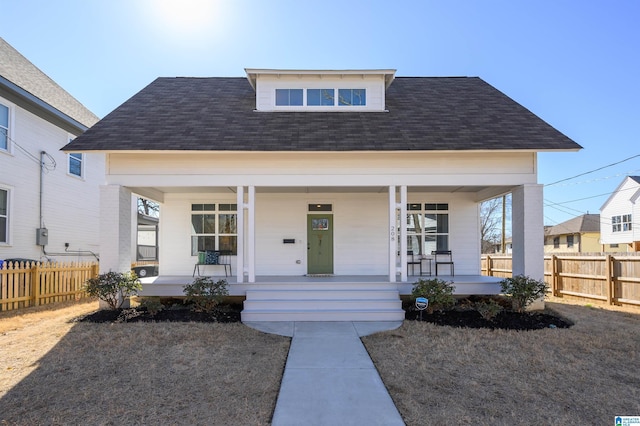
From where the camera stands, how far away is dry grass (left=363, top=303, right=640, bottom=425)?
414 cm

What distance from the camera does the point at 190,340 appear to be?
679cm

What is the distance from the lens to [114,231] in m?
9.38

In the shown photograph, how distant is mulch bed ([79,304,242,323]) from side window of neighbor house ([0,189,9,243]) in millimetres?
5330

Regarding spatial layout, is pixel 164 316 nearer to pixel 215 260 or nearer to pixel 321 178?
pixel 215 260

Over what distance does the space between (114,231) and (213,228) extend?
3135mm

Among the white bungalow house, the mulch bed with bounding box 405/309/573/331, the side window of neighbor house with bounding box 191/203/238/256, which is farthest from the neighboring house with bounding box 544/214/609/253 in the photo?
the side window of neighbor house with bounding box 191/203/238/256

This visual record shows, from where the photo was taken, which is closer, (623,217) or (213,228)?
(213,228)

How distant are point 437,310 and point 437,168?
341 centimetres

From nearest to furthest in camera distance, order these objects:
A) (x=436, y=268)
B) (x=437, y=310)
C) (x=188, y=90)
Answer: (x=437, y=310), (x=436, y=268), (x=188, y=90)

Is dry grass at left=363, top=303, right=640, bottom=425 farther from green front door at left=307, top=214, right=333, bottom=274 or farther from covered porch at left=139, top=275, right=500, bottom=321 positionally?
green front door at left=307, top=214, right=333, bottom=274

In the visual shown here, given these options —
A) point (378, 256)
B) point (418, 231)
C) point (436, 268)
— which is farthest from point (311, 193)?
point (436, 268)

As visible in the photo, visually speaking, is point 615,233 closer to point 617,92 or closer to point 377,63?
point 617,92

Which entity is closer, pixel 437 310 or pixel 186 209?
pixel 437 310

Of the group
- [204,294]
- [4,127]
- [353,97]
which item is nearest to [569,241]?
[353,97]
